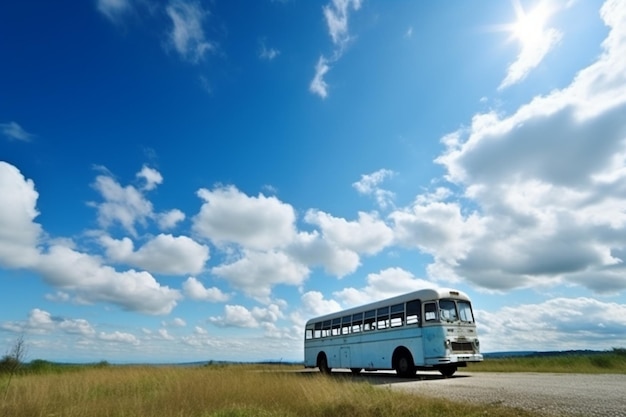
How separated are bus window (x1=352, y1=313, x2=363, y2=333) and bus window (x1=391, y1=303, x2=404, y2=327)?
9.08ft

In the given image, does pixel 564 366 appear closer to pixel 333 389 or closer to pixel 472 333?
pixel 472 333

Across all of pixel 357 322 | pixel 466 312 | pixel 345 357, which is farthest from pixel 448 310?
pixel 345 357

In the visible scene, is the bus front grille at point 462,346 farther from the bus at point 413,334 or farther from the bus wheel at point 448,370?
the bus wheel at point 448,370

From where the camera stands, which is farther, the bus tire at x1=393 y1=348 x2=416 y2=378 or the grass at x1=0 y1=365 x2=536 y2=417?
the bus tire at x1=393 y1=348 x2=416 y2=378

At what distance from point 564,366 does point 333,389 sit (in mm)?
16485

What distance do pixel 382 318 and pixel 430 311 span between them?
3126 mm

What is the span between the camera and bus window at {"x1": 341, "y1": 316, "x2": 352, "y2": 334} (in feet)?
70.1

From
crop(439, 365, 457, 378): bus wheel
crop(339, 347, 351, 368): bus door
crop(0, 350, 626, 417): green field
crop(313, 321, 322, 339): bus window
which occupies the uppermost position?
crop(313, 321, 322, 339): bus window

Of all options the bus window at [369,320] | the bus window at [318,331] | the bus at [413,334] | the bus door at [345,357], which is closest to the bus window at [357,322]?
the bus at [413,334]

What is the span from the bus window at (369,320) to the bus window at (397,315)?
5.12 ft

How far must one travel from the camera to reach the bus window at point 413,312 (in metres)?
16.4

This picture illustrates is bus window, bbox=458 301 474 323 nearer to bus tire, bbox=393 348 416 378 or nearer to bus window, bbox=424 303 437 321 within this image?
bus window, bbox=424 303 437 321

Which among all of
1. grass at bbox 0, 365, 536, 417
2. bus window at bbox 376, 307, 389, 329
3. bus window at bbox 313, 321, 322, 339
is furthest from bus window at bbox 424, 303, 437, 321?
bus window at bbox 313, 321, 322, 339

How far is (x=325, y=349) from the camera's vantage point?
77.1ft
